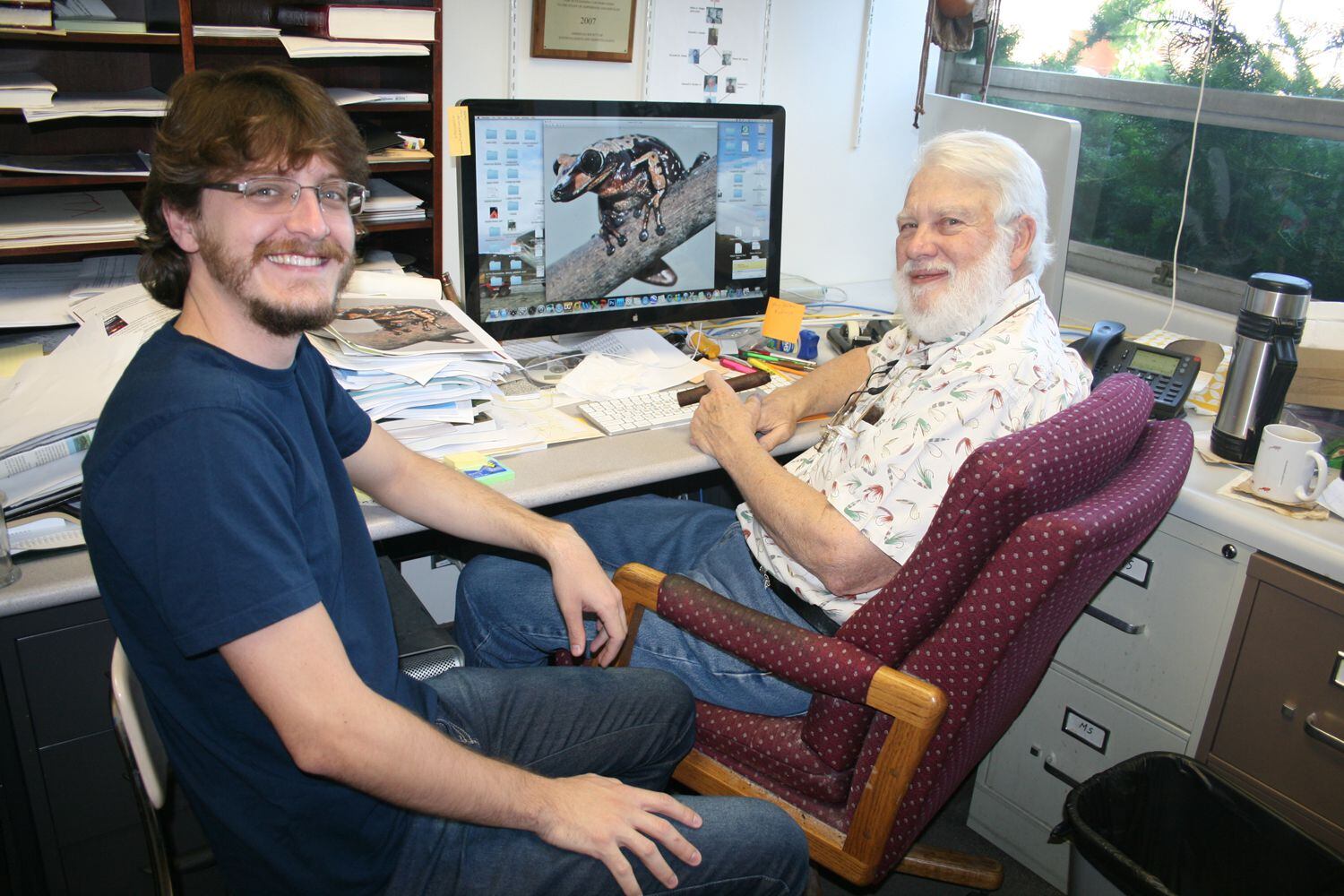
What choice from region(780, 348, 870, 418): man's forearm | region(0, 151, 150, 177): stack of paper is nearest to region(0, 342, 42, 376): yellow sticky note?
region(0, 151, 150, 177): stack of paper

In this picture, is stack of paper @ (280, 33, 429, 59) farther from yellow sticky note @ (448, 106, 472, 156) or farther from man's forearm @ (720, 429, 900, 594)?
man's forearm @ (720, 429, 900, 594)

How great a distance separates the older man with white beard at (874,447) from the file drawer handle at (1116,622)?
41 centimetres

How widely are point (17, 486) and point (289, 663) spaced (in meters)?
0.64

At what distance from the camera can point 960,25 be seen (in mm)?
2574

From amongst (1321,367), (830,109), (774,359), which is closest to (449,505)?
(774,359)

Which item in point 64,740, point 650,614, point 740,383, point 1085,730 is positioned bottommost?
point 1085,730

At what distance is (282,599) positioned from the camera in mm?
923

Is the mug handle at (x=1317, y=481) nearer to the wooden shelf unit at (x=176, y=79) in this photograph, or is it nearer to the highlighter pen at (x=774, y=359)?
the highlighter pen at (x=774, y=359)

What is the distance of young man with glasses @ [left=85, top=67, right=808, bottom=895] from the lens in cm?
92

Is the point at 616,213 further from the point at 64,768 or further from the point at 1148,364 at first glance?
the point at 64,768

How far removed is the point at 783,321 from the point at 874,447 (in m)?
0.71

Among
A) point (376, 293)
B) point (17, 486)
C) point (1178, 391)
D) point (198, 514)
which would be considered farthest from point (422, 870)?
point (1178, 391)

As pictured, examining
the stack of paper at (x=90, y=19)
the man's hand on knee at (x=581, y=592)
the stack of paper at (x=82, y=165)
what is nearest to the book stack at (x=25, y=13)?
the stack of paper at (x=90, y=19)

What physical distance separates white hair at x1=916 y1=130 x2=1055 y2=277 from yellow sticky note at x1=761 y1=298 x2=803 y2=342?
523mm
